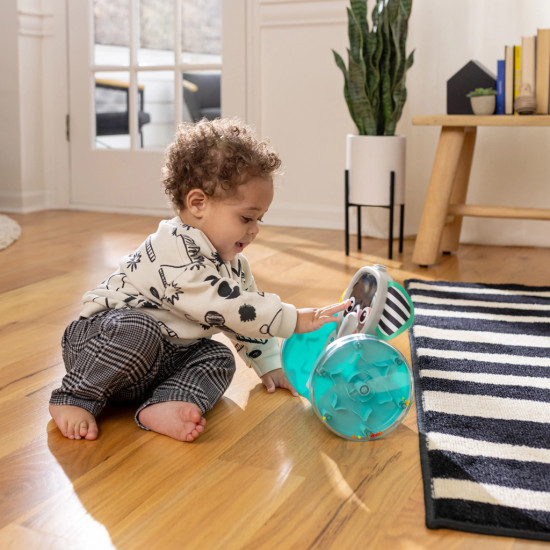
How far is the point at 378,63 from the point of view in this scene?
87.4 inches

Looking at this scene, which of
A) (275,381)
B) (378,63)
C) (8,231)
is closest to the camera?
(275,381)

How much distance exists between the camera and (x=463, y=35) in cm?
246

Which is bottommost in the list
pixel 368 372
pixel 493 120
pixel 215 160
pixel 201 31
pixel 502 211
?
pixel 368 372

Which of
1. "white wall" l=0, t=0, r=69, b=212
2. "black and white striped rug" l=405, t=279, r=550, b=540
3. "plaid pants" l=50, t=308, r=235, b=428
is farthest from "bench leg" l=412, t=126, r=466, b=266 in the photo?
"white wall" l=0, t=0, r=69, b=212

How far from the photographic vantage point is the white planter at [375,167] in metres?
2.25

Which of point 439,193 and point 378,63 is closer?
point 439,193

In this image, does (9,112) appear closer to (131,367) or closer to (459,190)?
(459,190)

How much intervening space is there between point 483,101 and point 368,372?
1.37 meters

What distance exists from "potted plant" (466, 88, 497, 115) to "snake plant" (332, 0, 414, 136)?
0.78ft

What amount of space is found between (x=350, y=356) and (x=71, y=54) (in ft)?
8.75

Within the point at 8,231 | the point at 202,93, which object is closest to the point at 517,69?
the point at 202,93

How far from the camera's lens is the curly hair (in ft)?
3.42

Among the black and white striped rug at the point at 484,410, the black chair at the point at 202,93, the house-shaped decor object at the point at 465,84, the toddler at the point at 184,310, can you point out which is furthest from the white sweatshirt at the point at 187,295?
the black chair at the point at 202,93

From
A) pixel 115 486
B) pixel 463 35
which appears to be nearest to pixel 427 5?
pixel 463 35
